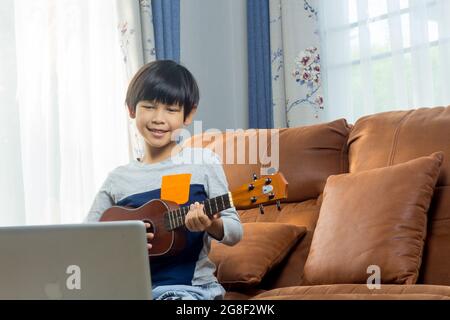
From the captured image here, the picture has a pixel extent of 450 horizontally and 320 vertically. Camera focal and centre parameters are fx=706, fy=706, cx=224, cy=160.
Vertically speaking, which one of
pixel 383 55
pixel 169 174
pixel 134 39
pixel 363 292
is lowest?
pixel 363 292

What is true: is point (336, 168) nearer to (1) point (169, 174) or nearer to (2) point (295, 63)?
(1) point (169, 174)

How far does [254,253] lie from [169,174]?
14.3 inches

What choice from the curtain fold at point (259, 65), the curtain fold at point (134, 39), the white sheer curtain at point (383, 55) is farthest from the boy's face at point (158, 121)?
the curtain fold at point (259, 65)

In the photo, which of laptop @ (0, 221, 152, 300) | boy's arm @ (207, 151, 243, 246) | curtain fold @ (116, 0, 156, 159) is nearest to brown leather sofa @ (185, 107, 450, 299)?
boy's arm @ (207, 151, 243, 246)

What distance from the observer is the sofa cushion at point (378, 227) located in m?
1.64

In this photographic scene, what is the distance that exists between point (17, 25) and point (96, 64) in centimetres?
35

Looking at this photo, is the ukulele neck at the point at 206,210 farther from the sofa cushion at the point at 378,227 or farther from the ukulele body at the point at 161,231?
the sofa cushion at the point at 378,227

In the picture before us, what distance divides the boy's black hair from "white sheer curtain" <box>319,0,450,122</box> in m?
1.16

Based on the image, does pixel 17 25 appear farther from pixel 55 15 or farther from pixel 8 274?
pixel 8 274

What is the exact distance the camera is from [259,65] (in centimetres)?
319

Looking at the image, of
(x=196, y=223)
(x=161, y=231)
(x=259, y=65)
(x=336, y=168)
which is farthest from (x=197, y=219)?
(x=259, y=65)

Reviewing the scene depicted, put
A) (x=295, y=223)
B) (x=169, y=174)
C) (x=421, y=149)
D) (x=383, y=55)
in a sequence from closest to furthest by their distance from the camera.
Result: (x=169, y=174)
(x=421, y=149)
(x=295, y=223)
(x=383, y=55)

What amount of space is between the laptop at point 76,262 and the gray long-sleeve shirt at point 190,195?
24.4 inches
